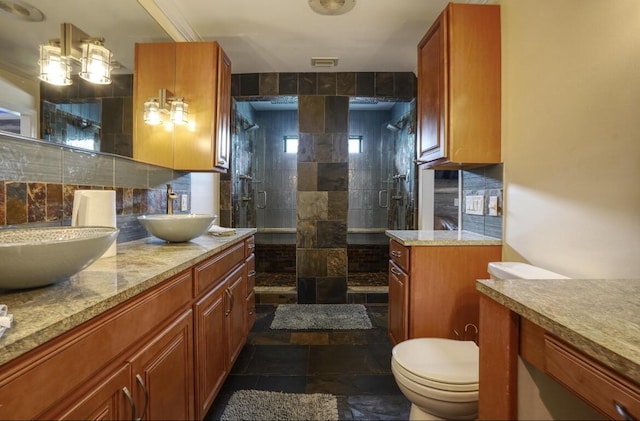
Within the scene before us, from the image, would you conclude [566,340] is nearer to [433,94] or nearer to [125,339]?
[125,339]

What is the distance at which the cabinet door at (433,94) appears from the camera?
1.74 m

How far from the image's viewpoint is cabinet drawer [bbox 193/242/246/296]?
1260 millimetres

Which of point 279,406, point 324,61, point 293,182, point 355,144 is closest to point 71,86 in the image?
point 279,406

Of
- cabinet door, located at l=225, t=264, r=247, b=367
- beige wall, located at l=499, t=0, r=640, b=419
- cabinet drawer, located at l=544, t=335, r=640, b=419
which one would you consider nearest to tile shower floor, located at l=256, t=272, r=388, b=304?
cabinet door, located at l=225, t=264, r=247, b=367

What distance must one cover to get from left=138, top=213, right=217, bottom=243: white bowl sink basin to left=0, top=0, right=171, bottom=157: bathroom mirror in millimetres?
462

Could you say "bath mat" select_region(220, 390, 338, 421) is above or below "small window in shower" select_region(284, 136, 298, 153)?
below

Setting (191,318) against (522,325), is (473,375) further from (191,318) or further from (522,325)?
(191,318)

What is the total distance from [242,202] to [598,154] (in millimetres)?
3546

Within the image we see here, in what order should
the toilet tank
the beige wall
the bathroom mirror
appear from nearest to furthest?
the beige wall, the bathroom mirror, the toilet tank

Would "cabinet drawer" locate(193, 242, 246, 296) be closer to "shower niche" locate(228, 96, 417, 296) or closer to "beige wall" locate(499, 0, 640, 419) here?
"beige wall" locate(499, 0, 640, 419)

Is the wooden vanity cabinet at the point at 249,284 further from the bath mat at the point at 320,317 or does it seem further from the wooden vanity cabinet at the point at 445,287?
the wooden vanity cabinet at the point at 445,287

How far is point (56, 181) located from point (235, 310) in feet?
3.62

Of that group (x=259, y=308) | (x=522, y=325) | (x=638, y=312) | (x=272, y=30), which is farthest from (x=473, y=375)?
(x=272, y=30)

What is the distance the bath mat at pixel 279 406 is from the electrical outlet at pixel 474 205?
59.6 inches
